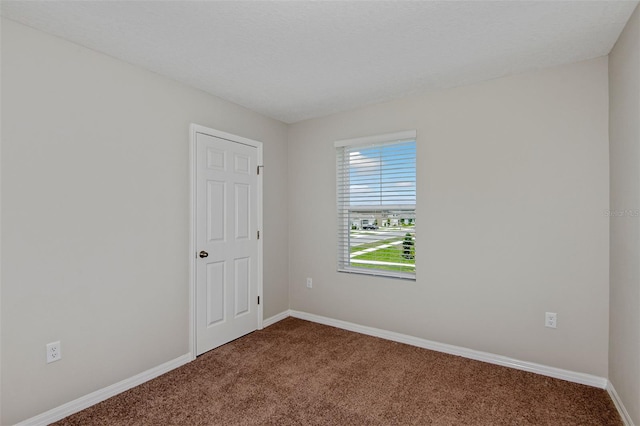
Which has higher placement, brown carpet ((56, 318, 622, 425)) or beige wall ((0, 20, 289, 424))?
beige wall ((0, 20, 289, 424))

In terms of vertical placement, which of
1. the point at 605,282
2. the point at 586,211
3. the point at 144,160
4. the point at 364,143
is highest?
the point at 364,143

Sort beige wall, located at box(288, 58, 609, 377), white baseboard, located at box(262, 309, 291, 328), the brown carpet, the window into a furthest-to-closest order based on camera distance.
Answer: white baseboard, located at box(262, 309, 291, 328)
the window
beige wall, located at box(288, 58, 609, 377)
the brown carpet

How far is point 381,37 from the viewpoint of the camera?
2.17 metres

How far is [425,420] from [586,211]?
1.96m

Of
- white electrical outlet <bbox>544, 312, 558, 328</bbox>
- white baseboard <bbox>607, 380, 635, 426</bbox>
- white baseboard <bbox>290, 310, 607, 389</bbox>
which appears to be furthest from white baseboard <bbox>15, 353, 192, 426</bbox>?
white baseboard <bbox>607, 380, 635, 426</bbox>

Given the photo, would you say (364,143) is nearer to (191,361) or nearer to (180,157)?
(180,157)

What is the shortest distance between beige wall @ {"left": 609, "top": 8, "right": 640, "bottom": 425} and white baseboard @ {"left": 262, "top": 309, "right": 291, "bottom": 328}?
3.11 meters

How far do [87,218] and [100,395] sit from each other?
127 centimetres

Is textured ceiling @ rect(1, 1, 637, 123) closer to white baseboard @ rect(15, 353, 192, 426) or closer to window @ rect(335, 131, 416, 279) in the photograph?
window @ rect(335, 131, 416, 279)

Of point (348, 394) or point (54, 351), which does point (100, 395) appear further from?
point (348, 394)

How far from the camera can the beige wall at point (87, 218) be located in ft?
6.41

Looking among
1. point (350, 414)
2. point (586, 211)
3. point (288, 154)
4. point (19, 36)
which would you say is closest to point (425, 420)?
point (350, 414)

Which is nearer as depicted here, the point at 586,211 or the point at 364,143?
the point at 586,211

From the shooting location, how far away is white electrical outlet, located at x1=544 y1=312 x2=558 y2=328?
8.45 ft
